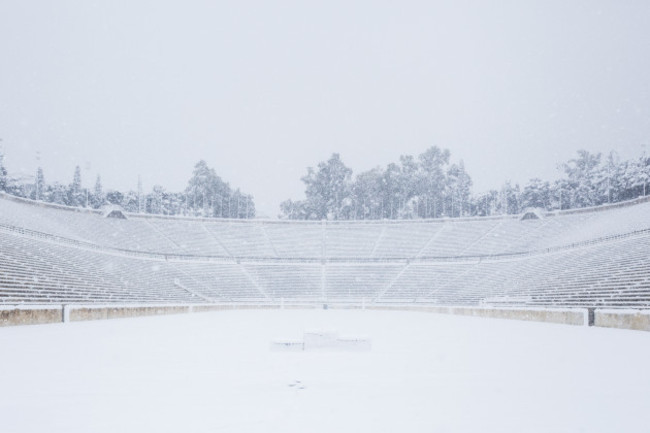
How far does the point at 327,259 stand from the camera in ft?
160

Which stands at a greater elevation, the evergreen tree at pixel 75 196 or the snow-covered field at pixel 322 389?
the evergreen tree at pixel 75 196

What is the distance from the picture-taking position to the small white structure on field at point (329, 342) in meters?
11.6

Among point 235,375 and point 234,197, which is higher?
point 234,197

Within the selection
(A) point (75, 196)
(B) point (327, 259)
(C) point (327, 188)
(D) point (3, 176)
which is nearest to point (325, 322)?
(B) point (327, 259)

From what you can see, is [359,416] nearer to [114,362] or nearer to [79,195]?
[114,362]

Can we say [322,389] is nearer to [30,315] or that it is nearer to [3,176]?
[30,315]

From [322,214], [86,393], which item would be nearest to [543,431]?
[86,393]

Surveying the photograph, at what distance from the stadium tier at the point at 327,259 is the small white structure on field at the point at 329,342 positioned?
1469 cm

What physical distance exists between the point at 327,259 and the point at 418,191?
28.9 meters

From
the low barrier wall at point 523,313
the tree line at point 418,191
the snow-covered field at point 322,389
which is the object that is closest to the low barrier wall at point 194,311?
the low barrier wall at point 523,313

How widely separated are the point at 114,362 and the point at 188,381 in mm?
2678

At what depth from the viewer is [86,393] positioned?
22.0 ft

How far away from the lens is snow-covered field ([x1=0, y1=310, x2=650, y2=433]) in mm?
5289

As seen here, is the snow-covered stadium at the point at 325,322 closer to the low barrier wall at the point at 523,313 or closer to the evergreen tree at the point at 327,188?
the low barrier wall at the point at 523,313
